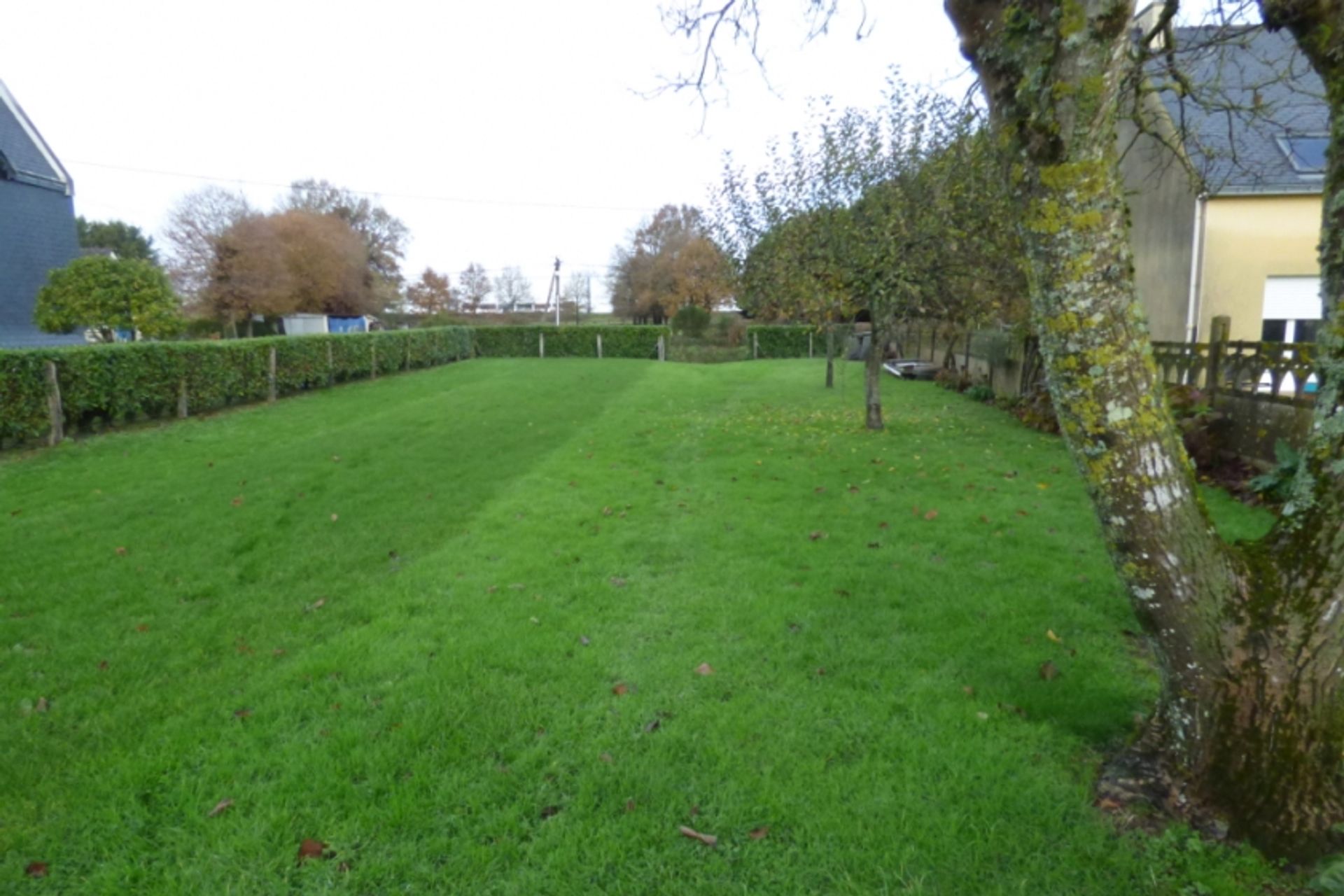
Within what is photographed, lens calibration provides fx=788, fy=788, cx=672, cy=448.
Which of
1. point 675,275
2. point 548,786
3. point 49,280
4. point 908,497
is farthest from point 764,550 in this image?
point 675,275

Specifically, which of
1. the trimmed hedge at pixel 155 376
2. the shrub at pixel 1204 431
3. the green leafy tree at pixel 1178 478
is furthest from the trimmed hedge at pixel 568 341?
the green leafy tree at pixel 1178 478

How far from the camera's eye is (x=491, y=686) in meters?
3.64

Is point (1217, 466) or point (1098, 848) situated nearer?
point (1098, 848)

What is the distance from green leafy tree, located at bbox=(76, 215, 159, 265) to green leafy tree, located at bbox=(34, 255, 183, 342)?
3280 cm

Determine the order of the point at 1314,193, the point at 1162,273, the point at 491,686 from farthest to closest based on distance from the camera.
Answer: the point at 1162,273 < the point at 1314,193 < the point at 491,686

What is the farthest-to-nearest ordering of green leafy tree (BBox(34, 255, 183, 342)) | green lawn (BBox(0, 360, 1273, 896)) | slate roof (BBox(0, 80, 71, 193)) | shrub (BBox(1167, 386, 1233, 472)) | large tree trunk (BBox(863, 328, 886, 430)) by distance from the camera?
slate roof (BBox(0, 80, 71, 193)) → green leafy tree (BBox(34, 255, 183, 342)) → large tree trunk (BBox(863, 328, 886, 430)) → shrub (BBox(1167, 386, 1233, 472)) → green lawn (BBox(0, 360, 1273, 896))

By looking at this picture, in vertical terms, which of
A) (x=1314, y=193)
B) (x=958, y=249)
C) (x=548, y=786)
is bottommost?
(x=548, y=786)

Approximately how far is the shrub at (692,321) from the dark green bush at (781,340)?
7.22 meters

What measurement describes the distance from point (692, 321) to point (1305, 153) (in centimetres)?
2850

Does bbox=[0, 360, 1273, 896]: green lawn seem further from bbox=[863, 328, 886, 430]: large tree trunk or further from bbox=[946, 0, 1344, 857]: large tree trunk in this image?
bbox=[863, 328, 886, 430]: large tree trunk

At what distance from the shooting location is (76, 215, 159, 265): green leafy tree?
46.4 meters

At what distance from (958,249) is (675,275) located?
121 ft

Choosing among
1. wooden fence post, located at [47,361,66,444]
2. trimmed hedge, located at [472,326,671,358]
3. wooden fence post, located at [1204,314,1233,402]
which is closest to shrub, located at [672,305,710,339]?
trimmed hedge, located at [472,326,671,358]

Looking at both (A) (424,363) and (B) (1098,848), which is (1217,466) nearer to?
(B) (1098,848)
